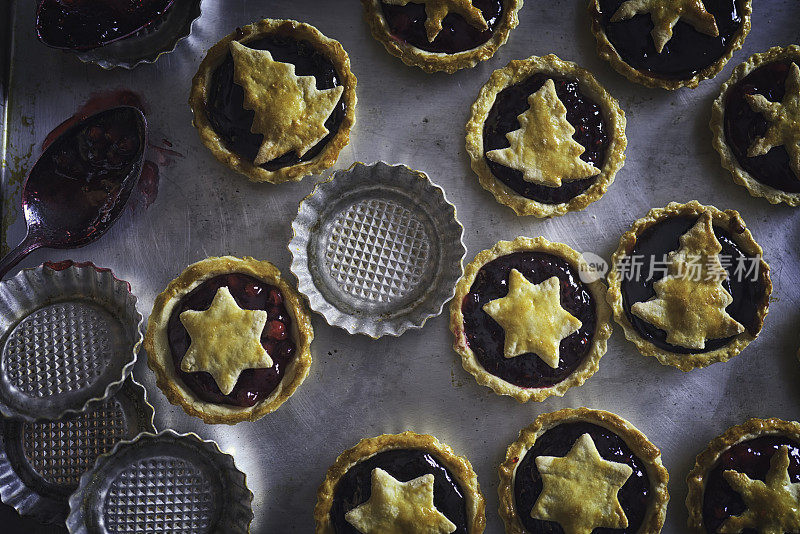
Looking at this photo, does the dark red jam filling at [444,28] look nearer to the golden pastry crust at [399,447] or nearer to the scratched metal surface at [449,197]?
the scratched metal surface at [449,197]

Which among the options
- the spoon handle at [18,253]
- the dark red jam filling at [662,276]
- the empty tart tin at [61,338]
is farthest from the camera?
the dark red jam filling at [662,276]

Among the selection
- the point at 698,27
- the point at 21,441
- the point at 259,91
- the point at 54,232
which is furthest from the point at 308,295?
the point at 698,27

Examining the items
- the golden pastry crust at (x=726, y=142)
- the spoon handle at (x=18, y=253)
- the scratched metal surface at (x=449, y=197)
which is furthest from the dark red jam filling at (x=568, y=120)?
the spoon handle at (x=18, y=253)

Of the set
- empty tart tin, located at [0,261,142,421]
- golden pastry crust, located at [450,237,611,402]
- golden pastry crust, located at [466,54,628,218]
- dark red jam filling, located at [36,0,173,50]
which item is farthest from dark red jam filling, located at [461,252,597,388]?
dark red jam filling, located at [36,0,173,50]

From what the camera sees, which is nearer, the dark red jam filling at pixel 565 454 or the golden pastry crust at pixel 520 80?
the dark red jam filling at pixel 565 454

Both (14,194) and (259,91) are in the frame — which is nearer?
(259,91)

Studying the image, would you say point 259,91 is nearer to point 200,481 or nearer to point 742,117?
point 200,481
